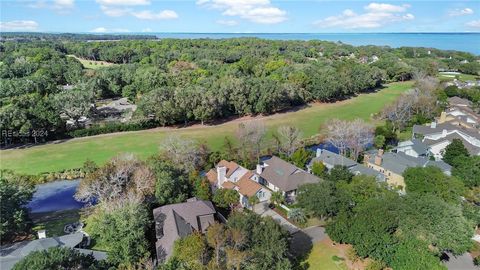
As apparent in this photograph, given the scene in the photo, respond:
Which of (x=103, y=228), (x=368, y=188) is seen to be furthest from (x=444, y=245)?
(x=103, y=228)

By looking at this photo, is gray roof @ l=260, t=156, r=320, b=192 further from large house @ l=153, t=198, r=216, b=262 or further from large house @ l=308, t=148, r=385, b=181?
large house @ l=153, t=198, r=216, b=262

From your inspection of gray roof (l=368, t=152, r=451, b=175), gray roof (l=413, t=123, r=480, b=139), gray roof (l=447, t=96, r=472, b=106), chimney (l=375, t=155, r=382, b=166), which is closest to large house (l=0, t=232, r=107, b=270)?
chimney (l=375, t=155, r=382, b=166)

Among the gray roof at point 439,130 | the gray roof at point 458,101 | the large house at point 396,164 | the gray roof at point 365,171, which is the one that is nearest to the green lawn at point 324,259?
the gray roof at point 365,171

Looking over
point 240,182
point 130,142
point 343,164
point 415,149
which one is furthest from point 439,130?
point 130,142

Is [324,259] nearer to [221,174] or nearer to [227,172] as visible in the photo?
[221,174]

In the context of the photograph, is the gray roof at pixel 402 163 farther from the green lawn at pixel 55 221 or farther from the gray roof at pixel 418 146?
the green lawn at pixel 55 221

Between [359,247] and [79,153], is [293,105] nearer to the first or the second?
[79,153]
